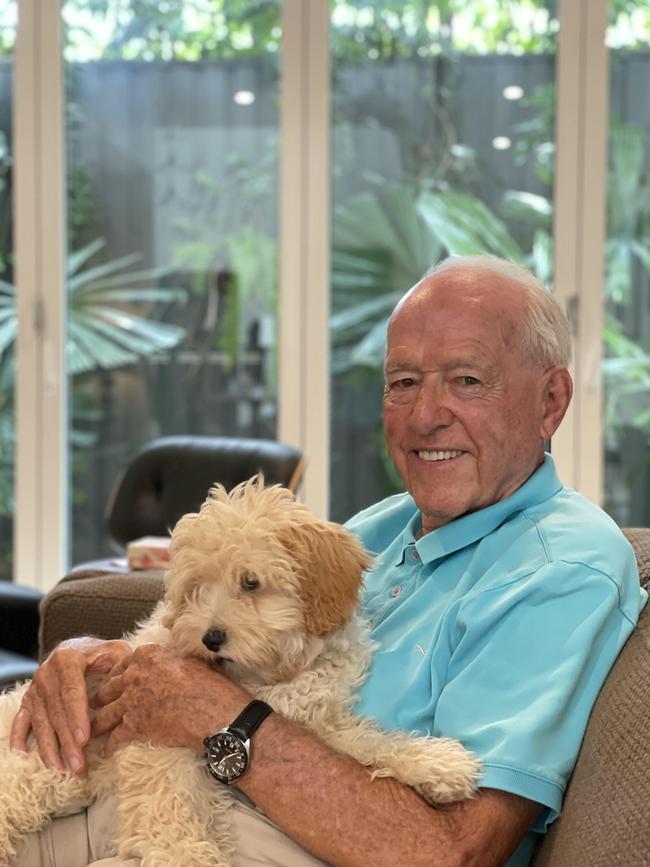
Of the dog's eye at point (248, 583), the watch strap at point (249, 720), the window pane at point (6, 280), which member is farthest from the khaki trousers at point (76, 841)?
the window pane at point (6, 280)

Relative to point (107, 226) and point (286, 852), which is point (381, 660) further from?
point (107, 226)

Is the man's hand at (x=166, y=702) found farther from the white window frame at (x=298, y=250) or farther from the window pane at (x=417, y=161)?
the window pane at (x=417, y=161)

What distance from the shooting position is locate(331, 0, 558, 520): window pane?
193 inches

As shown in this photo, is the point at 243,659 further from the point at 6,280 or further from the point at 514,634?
the point at 6,280

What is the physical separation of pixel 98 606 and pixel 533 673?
1.14m

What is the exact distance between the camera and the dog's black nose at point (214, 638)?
1.63m

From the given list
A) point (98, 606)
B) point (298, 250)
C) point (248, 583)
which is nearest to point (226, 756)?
point (248, 583)

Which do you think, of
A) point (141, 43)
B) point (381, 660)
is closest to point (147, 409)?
point (141, 43)

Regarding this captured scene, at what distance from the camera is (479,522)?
71.7 inches

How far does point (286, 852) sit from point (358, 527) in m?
0.70

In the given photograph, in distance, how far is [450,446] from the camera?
188cm

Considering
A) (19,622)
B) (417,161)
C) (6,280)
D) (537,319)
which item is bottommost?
(19,622)

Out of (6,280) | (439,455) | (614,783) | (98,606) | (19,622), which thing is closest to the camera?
(614,783)

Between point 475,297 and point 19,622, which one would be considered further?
point 19,622
